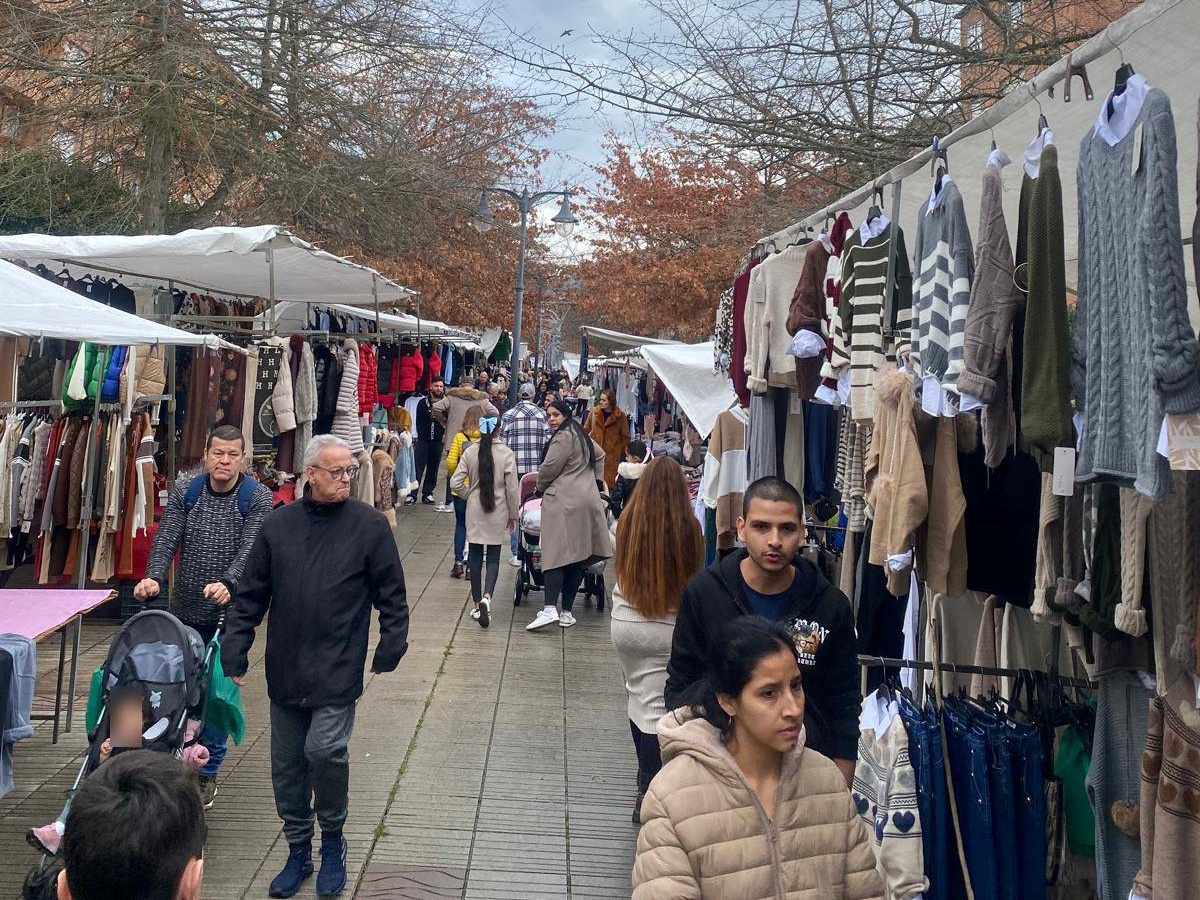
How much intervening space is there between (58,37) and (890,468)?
13560 millimetres

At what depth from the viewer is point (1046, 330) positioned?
313cm

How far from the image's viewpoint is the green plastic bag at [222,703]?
18.9ft

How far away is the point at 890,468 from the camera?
4.15 meters

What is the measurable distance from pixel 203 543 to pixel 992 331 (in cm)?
425

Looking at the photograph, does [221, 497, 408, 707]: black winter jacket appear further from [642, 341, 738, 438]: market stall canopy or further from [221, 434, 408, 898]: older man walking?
[642, 341, 738, 438]: market stall canopy

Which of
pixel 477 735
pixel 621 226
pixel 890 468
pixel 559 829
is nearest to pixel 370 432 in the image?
pixel 477 735

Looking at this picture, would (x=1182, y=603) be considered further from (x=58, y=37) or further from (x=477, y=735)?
(x=58, y=37)

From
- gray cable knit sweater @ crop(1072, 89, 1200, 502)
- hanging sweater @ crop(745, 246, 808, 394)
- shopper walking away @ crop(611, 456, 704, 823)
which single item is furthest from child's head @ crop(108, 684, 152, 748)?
gray cable knit sweater @ crop(1072, 89, 1200, 502)

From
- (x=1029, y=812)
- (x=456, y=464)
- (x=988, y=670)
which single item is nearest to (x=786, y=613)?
(x=988, y=670)

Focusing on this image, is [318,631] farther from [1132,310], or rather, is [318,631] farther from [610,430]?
[610,430]

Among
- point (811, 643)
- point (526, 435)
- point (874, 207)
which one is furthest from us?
point (526, 435)

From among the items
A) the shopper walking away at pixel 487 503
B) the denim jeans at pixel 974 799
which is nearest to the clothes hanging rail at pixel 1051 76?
the denim jeans at pixel 974 799

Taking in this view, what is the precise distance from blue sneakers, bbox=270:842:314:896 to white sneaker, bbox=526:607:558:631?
16.9 feet

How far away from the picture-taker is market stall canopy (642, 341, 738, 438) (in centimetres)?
970
